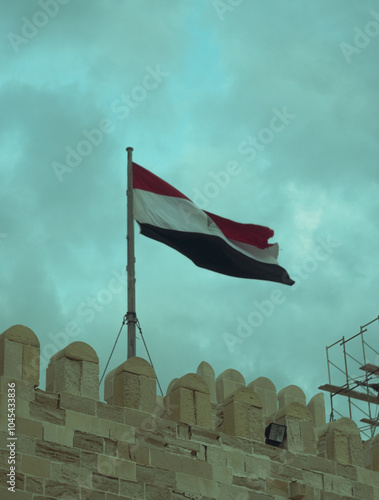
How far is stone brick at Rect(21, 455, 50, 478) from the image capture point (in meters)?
16.6

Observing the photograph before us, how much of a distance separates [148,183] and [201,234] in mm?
1636

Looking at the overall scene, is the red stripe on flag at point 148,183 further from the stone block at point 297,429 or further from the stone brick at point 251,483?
the stone brick at point 251,483

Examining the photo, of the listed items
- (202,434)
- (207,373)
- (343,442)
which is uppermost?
(207,373)

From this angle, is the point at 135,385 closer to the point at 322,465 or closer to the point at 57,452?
the point at 57,452

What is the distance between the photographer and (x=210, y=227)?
24531 mm

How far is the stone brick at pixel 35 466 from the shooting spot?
16.6 meters

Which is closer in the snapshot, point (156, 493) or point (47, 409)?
point (47, 409)

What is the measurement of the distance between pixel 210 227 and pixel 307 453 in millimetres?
6469

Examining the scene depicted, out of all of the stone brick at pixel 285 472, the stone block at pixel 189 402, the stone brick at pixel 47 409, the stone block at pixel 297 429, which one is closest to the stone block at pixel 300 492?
the stone brick at pixel 285 472

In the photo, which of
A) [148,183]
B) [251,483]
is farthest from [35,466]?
[148,183]

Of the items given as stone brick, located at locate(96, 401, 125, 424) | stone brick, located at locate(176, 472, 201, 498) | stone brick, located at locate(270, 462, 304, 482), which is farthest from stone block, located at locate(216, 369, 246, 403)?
stone brick, located at locate(96, 401, 125, 424)

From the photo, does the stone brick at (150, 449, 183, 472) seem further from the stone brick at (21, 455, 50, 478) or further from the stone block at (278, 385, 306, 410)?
the stone block at (278, 385, 306, 410)

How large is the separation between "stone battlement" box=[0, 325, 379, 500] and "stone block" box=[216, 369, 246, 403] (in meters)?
5.69

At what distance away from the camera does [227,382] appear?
2628 cm
